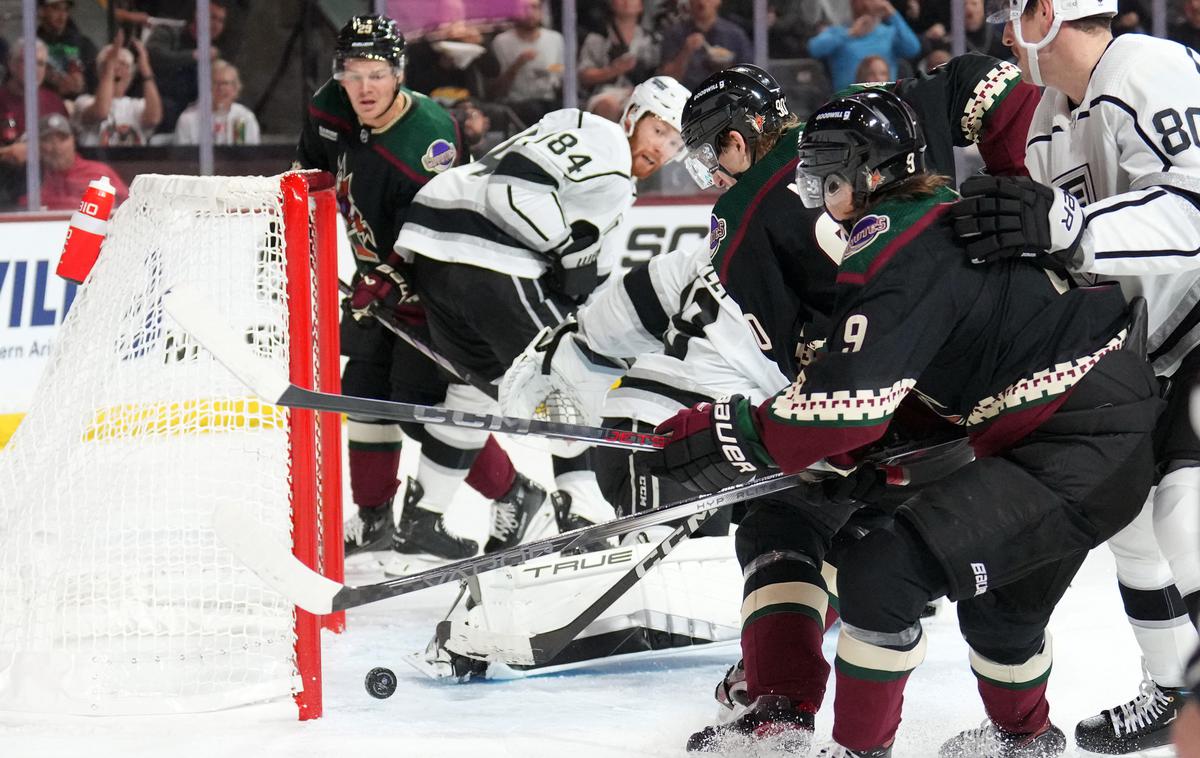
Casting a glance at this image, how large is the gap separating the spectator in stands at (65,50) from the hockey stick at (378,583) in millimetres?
4137

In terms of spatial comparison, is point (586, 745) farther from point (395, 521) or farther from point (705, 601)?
point (395, 521)

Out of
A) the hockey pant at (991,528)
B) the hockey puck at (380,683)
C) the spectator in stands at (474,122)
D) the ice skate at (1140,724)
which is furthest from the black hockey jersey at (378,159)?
the spectator in stands at (474,122)

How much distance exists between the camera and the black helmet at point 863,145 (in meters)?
1.99

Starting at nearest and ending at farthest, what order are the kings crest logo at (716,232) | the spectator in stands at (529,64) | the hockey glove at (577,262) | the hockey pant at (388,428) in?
the kings crest logo at (716,232)
the hockey glove at (577,262)
the hockey pant at (388,428)
the spectator in stands at (529,64)

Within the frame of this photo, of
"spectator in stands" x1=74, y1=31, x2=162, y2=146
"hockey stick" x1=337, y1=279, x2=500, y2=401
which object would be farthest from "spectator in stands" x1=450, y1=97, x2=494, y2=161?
"hockey stick" x1=337, y1=279, x2=500, y2=401

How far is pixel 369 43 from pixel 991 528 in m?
2.16

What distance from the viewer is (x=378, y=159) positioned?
3.69m

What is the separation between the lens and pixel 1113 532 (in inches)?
81.0

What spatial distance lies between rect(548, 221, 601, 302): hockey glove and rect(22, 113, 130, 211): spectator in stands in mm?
2600

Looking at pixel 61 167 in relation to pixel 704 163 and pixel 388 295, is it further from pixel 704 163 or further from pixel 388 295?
pixel 704 163

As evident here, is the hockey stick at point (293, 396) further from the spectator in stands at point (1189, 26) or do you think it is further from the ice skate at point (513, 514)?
the spectator in stands at point (1189, 26)

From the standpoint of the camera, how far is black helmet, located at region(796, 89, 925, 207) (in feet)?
6.54

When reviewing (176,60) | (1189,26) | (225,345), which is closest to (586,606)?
(225,345)

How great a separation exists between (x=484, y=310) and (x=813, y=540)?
4.55ft
